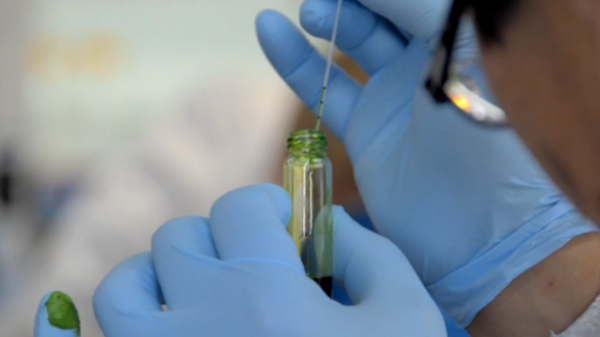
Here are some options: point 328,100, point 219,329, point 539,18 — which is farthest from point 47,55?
point 539,18

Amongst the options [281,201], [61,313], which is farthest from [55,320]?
[281,201]

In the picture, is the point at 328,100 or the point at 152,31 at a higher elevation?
the point at 152,31

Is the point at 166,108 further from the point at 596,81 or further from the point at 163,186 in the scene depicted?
the point at 596,81

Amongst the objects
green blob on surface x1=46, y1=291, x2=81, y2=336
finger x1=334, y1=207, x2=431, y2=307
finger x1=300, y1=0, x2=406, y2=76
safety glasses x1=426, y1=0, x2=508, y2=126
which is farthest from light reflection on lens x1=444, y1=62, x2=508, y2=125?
green blob on surface x1=46, y1=291, x2=81, y2=336

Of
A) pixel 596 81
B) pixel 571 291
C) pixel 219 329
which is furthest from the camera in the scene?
pixel 571 291

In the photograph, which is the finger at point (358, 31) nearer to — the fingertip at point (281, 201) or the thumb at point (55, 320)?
the fingertip at point (281, 201)

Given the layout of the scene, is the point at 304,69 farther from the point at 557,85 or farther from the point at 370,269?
the point at 557,85

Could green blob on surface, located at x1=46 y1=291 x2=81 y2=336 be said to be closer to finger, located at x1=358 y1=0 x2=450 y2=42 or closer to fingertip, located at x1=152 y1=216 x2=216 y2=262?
fingertip, located at x1=152 y1=216 x2=216 y2=262

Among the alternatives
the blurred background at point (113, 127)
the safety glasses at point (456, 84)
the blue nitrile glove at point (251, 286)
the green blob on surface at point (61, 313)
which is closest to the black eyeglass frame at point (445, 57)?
the safety glasses at point (456, 84)
